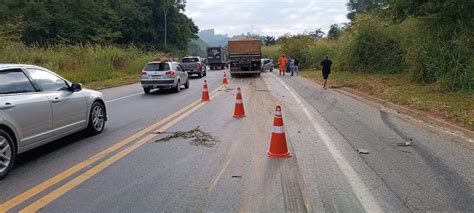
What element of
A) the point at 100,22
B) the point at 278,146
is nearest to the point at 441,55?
the point at 278,146

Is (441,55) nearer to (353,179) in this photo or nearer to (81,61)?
(353,179)

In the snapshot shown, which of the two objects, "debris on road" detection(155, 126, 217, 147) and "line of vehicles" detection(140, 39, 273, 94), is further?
"line of vehicles" detection(140, 39, 273, 94)

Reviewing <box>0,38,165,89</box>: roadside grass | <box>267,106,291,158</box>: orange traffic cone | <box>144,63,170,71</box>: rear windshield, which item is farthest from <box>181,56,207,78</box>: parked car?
<box>267,106,291,158</box>: orange traffic cone

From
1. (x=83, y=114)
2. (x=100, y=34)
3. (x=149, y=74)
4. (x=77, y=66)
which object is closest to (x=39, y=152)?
(x=83, y=114)

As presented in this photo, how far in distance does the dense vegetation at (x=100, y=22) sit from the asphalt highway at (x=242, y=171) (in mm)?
37860

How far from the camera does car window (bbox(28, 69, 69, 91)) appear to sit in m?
7.14

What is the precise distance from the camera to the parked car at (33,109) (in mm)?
6043

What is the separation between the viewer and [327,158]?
6910 millimetres

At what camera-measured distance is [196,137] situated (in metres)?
8.63

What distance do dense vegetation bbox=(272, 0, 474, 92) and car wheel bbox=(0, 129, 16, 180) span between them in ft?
47.9

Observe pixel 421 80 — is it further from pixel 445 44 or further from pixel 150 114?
pixel 150 114

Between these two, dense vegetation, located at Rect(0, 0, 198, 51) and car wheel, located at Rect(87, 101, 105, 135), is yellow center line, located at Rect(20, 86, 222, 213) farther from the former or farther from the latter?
dense vegetation, located at Rect(0, 0, 198, 51)

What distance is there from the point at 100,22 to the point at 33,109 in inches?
2540

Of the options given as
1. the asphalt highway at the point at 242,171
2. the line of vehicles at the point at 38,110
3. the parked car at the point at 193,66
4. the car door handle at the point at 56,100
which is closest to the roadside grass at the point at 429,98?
the asphalt highway at the point at 242,171
